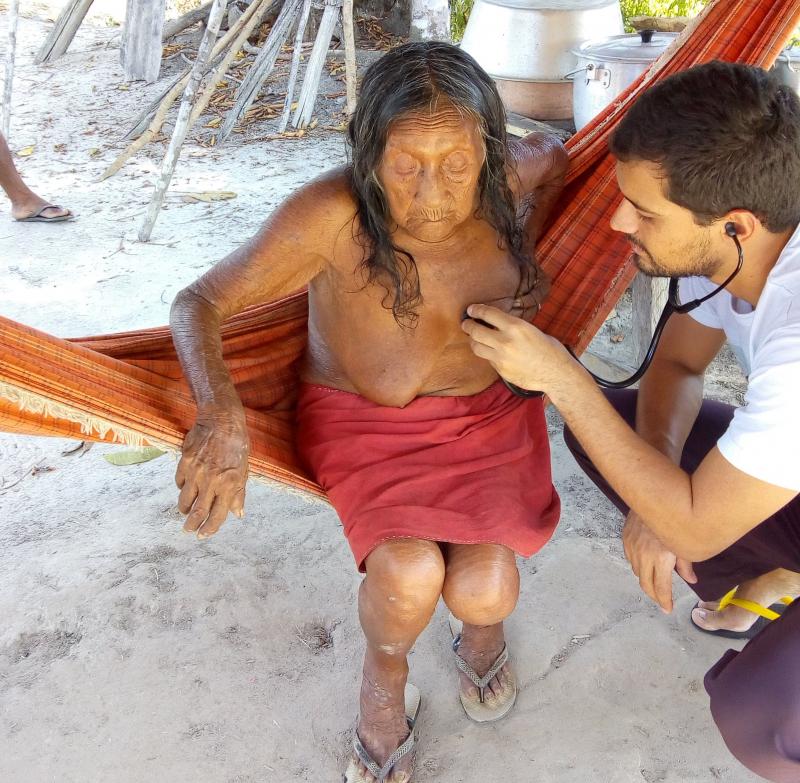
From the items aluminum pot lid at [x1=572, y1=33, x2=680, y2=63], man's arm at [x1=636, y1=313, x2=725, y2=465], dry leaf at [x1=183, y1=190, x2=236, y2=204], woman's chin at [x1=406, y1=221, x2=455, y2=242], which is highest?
aluminum pot lid at [x1=572, y1=33, x2=680, y2=63]

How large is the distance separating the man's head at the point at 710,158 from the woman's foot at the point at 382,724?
1002mm

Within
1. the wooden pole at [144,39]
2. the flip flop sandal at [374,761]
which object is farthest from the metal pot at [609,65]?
the wooden pole at [144,39]

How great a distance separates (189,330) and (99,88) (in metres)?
5.94

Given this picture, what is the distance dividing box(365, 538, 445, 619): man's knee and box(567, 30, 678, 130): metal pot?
1.76m

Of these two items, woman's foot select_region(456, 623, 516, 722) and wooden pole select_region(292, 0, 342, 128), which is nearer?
woman's foot select_region(456, 623, 516, 722)

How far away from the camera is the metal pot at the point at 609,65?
264 centimetres

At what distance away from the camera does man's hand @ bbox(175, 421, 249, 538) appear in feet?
4.68

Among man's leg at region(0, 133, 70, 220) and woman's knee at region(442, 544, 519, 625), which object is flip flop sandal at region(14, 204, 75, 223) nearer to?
man's leg at region(0, 133, 70, 220)

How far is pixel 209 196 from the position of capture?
15.3 ft

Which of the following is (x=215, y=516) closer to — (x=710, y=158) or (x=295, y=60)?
(x=710, y=158)

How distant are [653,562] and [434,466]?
459 millimetres

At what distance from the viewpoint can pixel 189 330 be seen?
60.2 inches

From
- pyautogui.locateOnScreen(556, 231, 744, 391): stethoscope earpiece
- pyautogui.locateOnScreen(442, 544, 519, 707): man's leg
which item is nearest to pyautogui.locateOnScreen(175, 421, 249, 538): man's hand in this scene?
pyautogui.locateOnScreen(442, 544, 519, 707): man's leg

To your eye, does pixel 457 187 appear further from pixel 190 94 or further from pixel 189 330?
pixel 190 94
